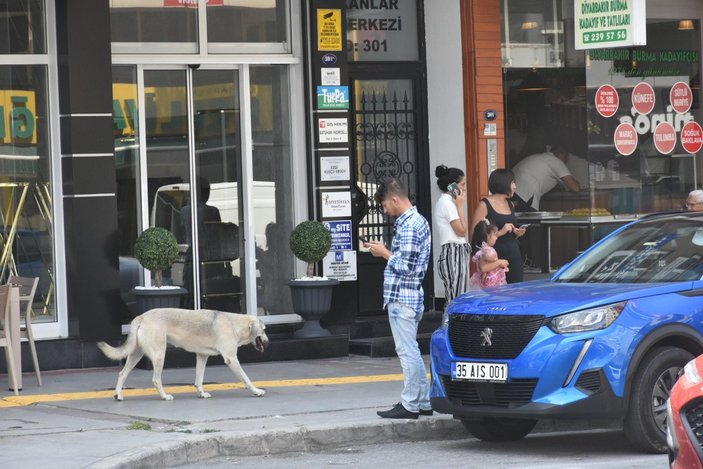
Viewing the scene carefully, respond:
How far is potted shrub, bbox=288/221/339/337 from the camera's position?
14555 mm

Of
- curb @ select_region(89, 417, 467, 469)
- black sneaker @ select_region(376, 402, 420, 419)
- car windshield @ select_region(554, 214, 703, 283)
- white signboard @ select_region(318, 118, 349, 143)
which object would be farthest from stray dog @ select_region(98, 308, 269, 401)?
white signboard @ select_region(318, 118, 349, 143)

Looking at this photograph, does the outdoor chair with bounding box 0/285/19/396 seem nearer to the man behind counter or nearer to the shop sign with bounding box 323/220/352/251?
the shop sign with bounding box 323/220/352/251

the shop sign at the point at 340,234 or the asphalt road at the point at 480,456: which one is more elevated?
the shop sign at the point at 340,234

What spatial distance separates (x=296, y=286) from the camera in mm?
14688

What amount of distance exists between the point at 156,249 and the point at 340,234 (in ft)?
7.70

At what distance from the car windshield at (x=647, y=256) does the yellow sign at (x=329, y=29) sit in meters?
5.25

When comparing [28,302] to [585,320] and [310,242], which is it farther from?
[585,320]

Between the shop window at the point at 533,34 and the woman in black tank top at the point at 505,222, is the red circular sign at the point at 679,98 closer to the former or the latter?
the shop window at the point at 533,34

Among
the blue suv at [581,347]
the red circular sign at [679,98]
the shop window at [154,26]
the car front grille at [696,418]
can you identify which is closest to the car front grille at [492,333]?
the blue suv at [581,347]

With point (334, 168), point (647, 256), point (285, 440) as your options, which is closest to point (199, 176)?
point (334, 168)

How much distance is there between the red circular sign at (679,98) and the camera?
17.6 meters

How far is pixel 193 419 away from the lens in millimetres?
10625

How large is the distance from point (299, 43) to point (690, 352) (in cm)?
706

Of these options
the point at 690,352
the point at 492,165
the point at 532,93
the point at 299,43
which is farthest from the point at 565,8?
the point at 690,352
